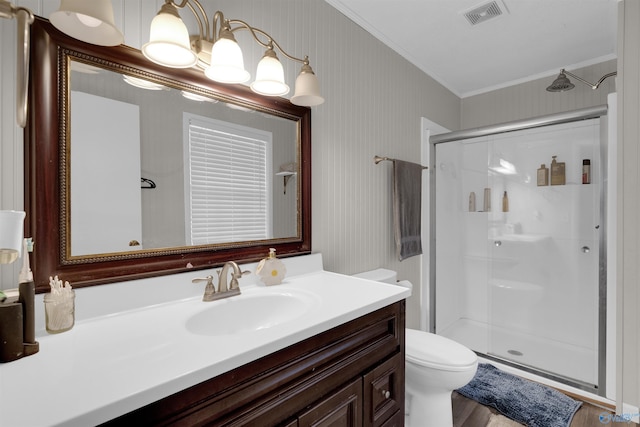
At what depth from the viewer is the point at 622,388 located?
70.6 inches

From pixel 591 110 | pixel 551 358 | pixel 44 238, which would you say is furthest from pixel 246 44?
pixel 551 358

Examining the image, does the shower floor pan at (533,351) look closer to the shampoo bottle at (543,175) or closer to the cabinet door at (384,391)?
the shampoo bottle at (543,175)

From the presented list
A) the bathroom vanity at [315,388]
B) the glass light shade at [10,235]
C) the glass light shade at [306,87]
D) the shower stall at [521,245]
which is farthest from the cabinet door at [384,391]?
the shower stall at [521,245]

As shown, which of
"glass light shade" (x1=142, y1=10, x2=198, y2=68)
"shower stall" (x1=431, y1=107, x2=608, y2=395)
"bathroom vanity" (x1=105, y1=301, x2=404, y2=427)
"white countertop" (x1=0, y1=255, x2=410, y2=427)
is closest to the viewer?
"white countertop" (x1=0, y1=255, x2=410, y2=427)

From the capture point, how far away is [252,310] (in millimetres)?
1204

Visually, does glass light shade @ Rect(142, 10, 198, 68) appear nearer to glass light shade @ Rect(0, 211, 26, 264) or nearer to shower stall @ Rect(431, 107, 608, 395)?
glass light shade @ Rect(0, 211, 26, 264)

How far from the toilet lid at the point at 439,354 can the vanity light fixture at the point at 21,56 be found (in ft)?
5.38

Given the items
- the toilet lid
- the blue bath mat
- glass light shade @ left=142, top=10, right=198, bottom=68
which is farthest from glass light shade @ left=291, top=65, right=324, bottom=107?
the blue bath mat

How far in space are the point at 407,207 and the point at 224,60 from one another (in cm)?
157

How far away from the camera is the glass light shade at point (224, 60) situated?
1.09m

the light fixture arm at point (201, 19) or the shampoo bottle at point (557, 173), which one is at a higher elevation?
the light fixture arm at point (201, 19)

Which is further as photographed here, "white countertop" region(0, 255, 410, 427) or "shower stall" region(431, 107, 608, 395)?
"shower stall" region(431, 107, 608, 395)

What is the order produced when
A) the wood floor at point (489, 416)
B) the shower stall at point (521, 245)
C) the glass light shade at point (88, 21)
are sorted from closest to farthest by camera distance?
the glass light shade at point (88, 21)
the wood floor at point (489, 416)
the shower stall at point (521, 245)

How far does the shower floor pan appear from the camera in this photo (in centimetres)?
215
